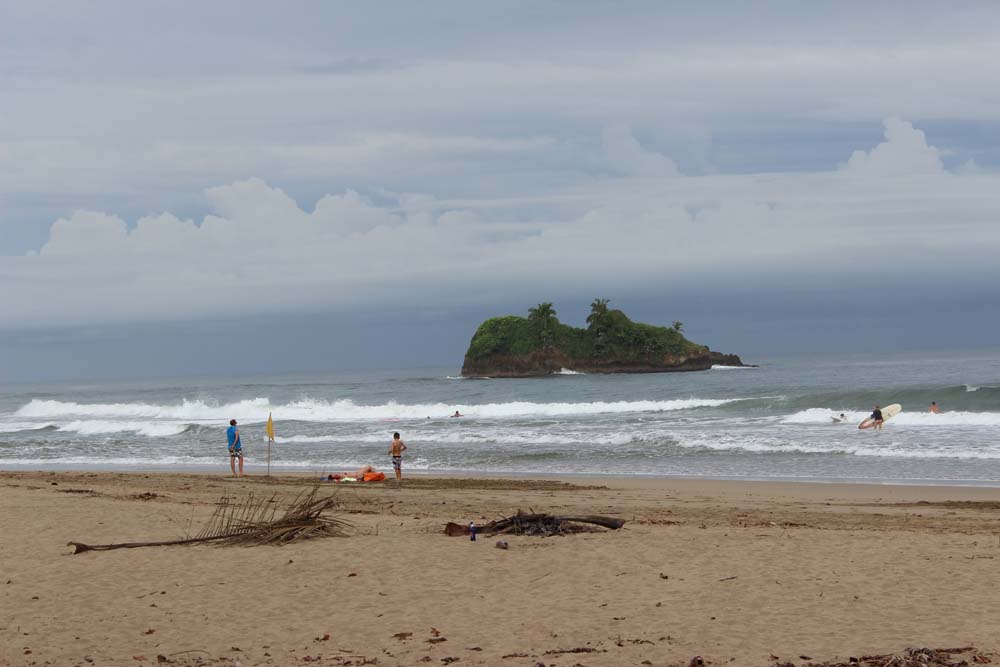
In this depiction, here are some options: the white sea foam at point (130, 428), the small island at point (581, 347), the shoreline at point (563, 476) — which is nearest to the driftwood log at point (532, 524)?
the shoreline at point (563, 476)

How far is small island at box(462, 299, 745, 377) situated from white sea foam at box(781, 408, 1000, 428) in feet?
194

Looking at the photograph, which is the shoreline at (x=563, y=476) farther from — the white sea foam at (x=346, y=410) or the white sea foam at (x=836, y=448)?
the white sea foam at (x=346, y=410)

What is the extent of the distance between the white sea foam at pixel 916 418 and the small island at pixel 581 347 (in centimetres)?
5898

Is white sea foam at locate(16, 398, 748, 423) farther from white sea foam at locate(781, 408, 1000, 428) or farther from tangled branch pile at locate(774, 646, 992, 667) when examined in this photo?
tangled branch pile at locate(774, 646, 992, 667)

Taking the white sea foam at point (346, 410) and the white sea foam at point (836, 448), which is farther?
the white sea foam at point (346, 410)

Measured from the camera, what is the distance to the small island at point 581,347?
96.4m

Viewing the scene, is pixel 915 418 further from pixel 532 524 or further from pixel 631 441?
pixel 532 524

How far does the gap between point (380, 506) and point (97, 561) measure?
5.62 meters

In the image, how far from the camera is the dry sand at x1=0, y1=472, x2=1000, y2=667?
6.63 metres

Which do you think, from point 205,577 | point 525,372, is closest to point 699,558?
point 205,577

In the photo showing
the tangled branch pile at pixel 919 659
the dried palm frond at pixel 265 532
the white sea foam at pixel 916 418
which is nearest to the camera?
the tangled branch pile at pixel 919 659

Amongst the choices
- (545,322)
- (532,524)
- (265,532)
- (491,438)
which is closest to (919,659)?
(532,524)

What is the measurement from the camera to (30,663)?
644 cm

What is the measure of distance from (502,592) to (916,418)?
29.9 m
